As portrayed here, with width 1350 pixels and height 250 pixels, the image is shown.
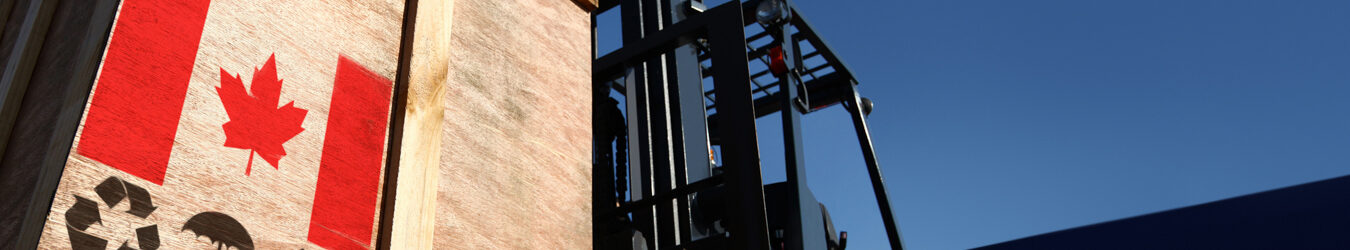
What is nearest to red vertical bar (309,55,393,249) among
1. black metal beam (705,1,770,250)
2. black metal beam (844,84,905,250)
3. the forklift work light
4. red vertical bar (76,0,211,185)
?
red vertical bar (76,0,211,185)

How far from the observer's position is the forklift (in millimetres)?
3135

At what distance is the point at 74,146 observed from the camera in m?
1.06

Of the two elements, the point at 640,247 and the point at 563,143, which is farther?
the point at 640,247

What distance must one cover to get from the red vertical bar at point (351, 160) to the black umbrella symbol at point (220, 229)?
0.35ft

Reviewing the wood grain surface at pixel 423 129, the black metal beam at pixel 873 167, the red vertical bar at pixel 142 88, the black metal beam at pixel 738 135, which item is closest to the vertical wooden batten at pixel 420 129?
the wood grain surface at pixel 423 129

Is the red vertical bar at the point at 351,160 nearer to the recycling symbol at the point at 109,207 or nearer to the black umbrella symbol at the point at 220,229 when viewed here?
the black umbrella symbol at the point at 220,229

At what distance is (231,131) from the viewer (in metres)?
1.25

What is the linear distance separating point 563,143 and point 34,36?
0.97 meters

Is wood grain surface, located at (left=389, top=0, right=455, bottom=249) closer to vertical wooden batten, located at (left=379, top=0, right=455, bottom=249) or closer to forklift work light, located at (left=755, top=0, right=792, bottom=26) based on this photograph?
vertical wooden batten, located at (left=379, top=0, right=455, bottom=249)

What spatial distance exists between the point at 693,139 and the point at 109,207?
297 cm

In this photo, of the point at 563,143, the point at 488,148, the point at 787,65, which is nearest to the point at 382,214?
the point at 488,148

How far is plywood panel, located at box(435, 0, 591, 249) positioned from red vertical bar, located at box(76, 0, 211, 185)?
0.45 metres

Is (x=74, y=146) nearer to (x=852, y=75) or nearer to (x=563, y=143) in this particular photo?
(x=563, y=143)

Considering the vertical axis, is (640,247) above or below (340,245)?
above
